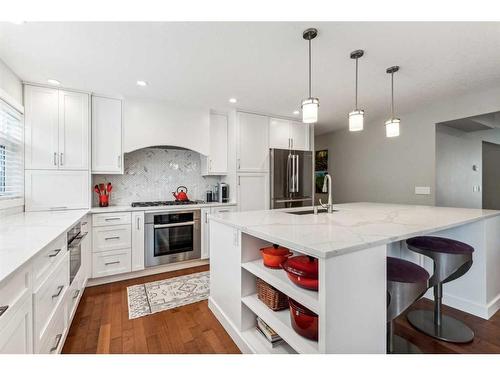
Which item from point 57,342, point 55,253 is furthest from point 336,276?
point 57,342

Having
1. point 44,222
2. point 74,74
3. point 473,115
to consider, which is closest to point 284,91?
point 74,74

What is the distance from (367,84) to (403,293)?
2.28 meters

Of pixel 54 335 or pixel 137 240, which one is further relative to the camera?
pixel 137 240

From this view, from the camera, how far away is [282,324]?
4.46 ft

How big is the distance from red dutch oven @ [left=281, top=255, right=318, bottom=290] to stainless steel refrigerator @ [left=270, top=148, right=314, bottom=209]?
2602 millimetres

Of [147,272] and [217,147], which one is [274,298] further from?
[217,147]

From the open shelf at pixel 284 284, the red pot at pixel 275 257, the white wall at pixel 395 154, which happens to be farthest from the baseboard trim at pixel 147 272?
the white wall at pixel 395 154

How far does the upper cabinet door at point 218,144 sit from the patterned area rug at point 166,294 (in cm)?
159

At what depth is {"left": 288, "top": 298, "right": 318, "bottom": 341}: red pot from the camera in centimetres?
119

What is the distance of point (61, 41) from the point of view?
1787 mm

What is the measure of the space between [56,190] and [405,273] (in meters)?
3.39

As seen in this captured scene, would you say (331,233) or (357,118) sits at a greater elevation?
(357,118)

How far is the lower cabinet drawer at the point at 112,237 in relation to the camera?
2.71 m
